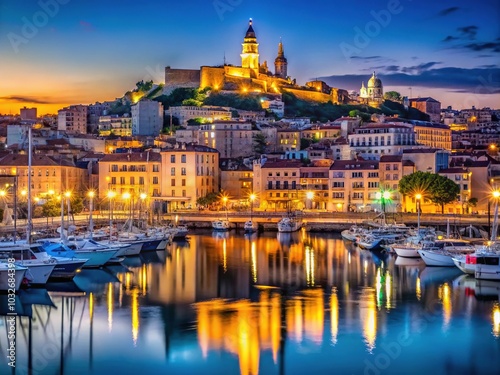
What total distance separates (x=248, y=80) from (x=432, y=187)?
4221cm

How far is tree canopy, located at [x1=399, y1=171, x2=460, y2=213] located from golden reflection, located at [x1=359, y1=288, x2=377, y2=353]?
2180 centimetres

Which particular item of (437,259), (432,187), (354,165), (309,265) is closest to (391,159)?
(354,165)

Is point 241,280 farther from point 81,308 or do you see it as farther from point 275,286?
point 81,308

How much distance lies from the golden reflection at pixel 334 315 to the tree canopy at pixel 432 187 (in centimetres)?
2220

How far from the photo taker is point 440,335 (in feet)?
60.0

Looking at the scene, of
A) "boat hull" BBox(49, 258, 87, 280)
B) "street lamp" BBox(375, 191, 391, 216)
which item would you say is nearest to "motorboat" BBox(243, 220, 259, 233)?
"street lamp" BBox(375, 191, 391, 216)

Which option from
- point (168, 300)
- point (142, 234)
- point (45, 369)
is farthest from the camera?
point (142, 234)

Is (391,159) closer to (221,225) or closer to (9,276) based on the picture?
(221,225)

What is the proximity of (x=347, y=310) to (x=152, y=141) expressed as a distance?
49555mm

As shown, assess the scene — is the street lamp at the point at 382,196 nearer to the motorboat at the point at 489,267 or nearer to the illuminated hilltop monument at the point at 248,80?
the motorboat at the point at 489,267

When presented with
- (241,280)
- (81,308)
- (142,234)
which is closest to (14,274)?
(81,308)

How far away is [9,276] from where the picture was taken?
69.3ft

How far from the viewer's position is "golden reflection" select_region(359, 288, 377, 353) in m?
17.8

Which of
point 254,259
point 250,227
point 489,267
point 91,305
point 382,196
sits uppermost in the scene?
point 382,196
